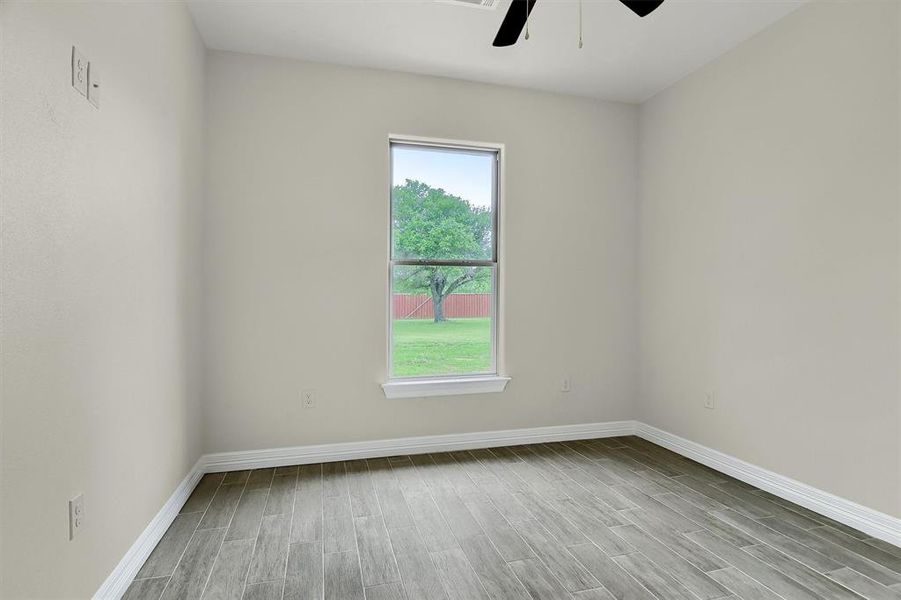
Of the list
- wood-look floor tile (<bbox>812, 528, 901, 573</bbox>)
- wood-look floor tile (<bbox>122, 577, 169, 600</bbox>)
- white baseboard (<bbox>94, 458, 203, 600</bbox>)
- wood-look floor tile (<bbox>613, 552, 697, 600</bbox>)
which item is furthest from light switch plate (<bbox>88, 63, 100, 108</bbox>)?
wood-look floor tile (<bbox>812, 528, 901, 573</bbox>)

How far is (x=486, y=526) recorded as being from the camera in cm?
247

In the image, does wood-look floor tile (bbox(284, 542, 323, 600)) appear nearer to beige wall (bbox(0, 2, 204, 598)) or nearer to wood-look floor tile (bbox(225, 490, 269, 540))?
wood-look floor tile (bbox(225, 490, 269, 540))

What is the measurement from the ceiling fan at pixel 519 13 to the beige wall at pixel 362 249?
4.65 ft

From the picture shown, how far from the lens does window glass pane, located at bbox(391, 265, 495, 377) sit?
3680 mm

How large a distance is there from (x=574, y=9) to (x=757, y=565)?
9.66 ft

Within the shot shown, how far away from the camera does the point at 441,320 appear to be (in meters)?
3.76

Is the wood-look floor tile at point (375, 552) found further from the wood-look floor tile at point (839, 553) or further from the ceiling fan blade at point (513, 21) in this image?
the ceiling fan blade at point (513, 21)

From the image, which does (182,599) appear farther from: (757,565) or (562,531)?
(757,565)

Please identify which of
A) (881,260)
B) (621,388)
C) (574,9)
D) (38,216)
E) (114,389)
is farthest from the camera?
(621,388)

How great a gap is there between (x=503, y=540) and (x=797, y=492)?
176 cm

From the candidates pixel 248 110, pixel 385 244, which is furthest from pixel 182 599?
pixel 248 110

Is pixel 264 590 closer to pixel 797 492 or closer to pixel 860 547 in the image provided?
pixel 860 547

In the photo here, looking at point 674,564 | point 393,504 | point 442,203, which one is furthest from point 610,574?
point 442,203

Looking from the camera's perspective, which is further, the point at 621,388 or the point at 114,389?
the point at 621,388
